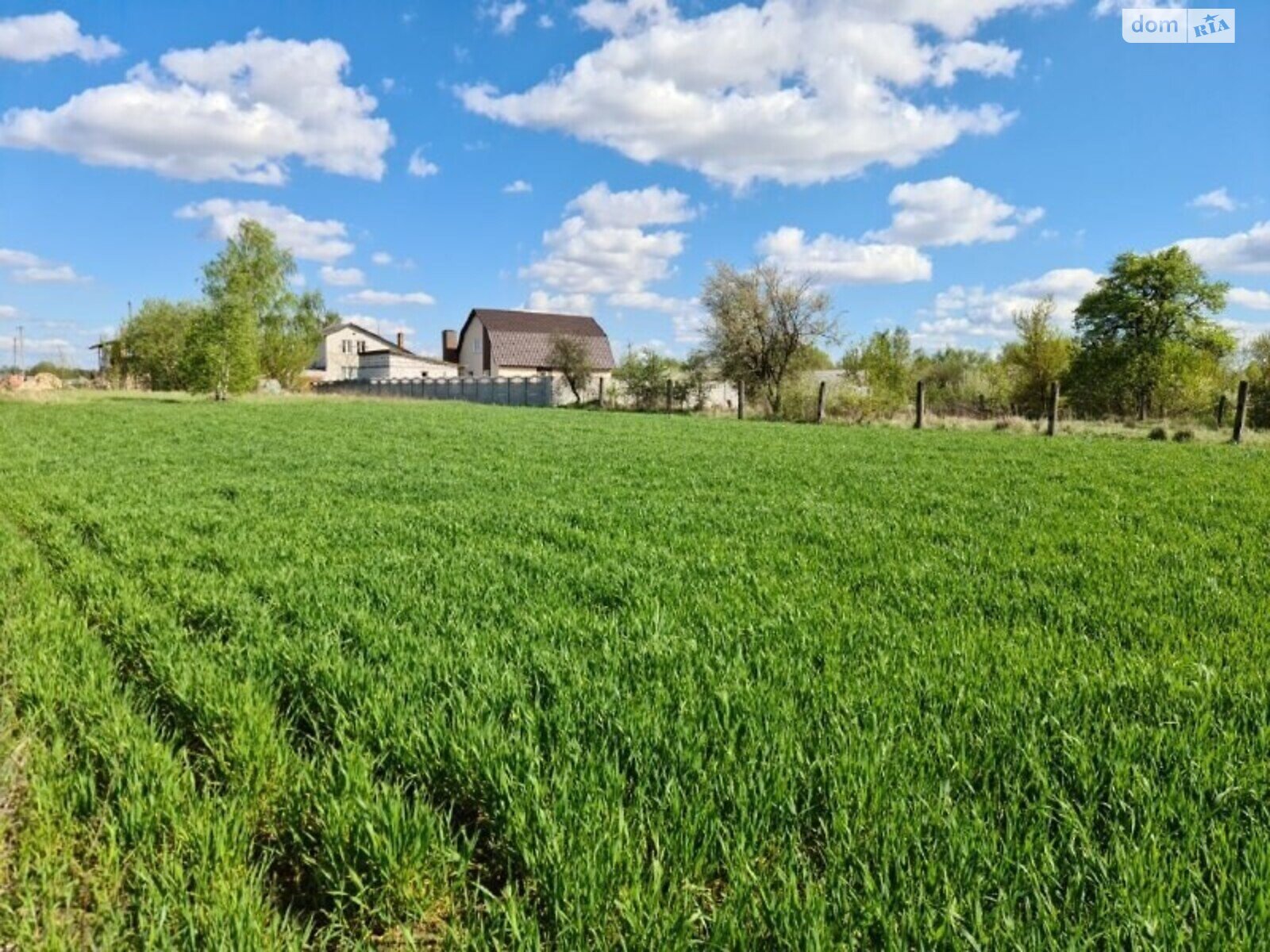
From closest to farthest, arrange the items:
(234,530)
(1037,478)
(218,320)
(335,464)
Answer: (234,530)
(1037,478)
(335,464)
(218,320)

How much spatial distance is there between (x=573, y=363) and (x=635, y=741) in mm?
46464

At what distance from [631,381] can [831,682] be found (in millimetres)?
40541

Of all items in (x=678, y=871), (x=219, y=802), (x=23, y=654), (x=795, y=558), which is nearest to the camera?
(x=678, y=871)

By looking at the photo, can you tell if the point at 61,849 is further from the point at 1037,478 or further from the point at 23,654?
the point at 1037,478

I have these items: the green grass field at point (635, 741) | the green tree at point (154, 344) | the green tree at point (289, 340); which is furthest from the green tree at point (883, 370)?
the green tree at point (154, 344)

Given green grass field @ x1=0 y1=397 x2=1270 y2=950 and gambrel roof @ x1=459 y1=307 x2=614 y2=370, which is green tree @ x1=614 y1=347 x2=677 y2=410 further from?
green grass field @ x1=0 y1=397 x2=1270 y2=950

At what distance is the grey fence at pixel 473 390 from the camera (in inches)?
1898

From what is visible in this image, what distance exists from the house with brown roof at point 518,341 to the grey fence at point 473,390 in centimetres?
837

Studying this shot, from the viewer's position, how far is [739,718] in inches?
101

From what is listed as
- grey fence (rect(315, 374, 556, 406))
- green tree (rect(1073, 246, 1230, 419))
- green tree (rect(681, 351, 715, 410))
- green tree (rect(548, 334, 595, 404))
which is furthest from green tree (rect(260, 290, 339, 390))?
green tree (rect(1073, 246, 1230, 419))

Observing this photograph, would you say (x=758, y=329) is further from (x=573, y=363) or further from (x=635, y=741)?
(x=635, y=741)

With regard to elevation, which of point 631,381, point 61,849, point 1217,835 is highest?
point 631,381

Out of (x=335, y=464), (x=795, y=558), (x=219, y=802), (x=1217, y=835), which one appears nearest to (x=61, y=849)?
(x=219, y=802)

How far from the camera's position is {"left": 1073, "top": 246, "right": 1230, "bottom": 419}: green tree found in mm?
34031
